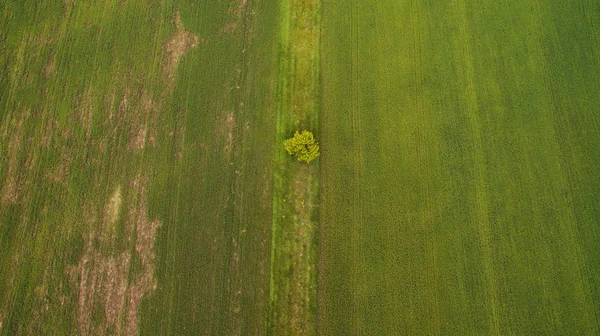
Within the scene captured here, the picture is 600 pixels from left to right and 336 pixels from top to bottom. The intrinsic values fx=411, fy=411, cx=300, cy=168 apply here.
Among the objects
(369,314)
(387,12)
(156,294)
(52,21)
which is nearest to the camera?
(369,314)

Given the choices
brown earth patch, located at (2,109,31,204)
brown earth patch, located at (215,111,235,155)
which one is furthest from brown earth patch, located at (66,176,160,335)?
brown earth patch, located at (215,111,235,155)

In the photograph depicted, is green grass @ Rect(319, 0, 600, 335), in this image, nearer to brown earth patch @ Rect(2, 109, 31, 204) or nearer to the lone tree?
the lone tree

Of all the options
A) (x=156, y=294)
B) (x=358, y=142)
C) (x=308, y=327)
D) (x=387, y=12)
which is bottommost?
(x=308, y=327)

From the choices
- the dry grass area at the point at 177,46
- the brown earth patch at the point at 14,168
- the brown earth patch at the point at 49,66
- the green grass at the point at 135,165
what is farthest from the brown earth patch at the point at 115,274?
the brown earth patch at the point at 49,66

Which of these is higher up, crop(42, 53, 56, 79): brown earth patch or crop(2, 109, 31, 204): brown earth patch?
crop(42, 53, 56, 79): brown earth patch

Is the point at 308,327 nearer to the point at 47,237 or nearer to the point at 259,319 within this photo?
the point at 259,319

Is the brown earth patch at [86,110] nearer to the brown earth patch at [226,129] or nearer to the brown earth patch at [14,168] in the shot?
the brown earth patch at [14,168]

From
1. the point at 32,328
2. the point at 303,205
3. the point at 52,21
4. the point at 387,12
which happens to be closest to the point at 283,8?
the point at 387,12
